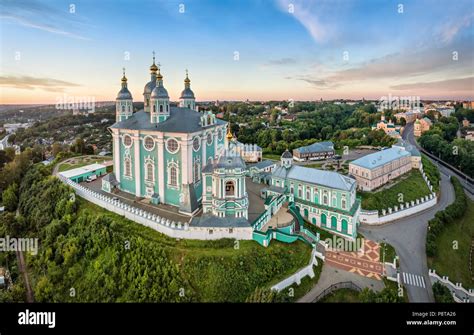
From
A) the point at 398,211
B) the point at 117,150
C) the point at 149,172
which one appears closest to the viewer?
the point at 149,172

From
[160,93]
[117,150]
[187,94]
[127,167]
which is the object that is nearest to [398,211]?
[187,94]

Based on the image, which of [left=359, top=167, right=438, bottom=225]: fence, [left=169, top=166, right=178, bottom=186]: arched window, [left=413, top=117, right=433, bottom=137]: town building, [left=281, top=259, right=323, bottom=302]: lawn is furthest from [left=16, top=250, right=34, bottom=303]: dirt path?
[left=413, top=117, right=433, bottom=137]: town building

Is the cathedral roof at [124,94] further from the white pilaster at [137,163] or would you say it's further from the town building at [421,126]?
the town building at [421,126]

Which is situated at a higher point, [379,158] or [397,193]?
[379,158]

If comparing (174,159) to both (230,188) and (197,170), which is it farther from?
(230,188)

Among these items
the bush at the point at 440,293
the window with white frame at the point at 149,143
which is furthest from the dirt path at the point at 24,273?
the bush at the point at 440,293
